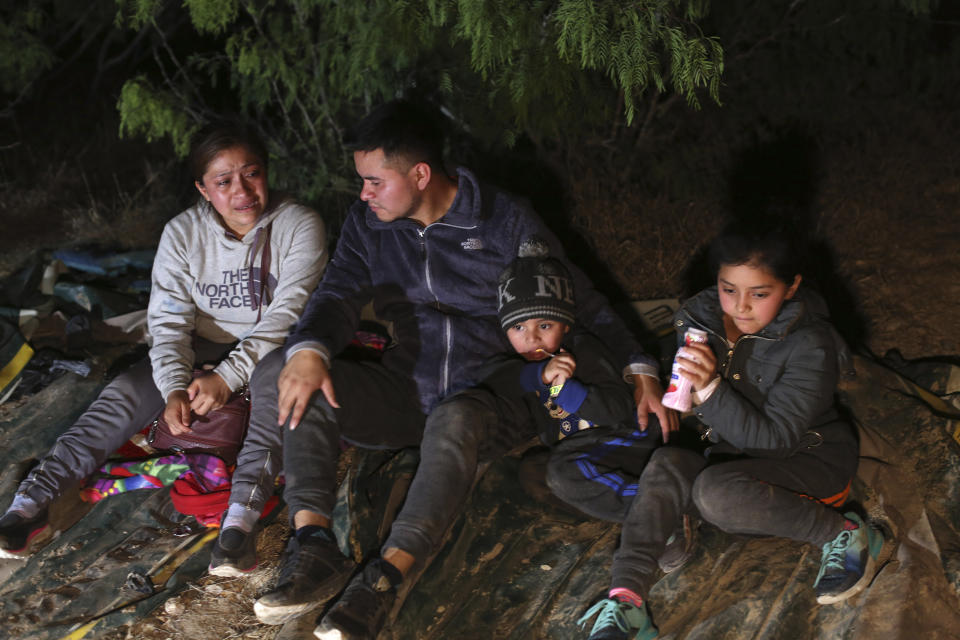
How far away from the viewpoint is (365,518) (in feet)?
10.1

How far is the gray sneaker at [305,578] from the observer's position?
8.34ft

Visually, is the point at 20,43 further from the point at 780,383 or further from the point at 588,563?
the point at 780,383

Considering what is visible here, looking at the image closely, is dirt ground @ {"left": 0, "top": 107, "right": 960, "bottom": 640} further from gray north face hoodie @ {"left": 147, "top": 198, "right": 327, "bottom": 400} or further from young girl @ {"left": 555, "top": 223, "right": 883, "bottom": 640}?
young girl @ {"left": 555, "top": 223, "right": 883, "bottom": 640}

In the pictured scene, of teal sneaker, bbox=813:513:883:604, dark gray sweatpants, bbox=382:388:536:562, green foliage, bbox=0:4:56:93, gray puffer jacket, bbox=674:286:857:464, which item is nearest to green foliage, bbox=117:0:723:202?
gray puffer jacket, bbox=674:286:857:464

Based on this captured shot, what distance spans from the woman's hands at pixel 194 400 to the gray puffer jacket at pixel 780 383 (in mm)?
1741

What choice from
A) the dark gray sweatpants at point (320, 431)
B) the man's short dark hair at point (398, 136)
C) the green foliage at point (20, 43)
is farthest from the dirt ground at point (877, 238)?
the green foliage at point (20, 43)

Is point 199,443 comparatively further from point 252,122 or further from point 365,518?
point 252,122

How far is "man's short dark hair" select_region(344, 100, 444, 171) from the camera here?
3.13 meters

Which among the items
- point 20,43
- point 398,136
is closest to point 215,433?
point 398,136

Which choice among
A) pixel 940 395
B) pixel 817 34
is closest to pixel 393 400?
pixel 940 395

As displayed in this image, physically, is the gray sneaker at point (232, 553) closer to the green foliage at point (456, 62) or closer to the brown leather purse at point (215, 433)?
the brown leather purse at point (215, 433)

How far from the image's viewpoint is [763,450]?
2748 millimetres

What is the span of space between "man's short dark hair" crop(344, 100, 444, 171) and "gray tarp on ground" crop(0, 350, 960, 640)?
45.4 inches

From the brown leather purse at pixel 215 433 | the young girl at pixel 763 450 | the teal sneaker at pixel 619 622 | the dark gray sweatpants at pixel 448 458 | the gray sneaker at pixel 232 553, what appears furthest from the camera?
the brown leather purse at pixel 215 433
